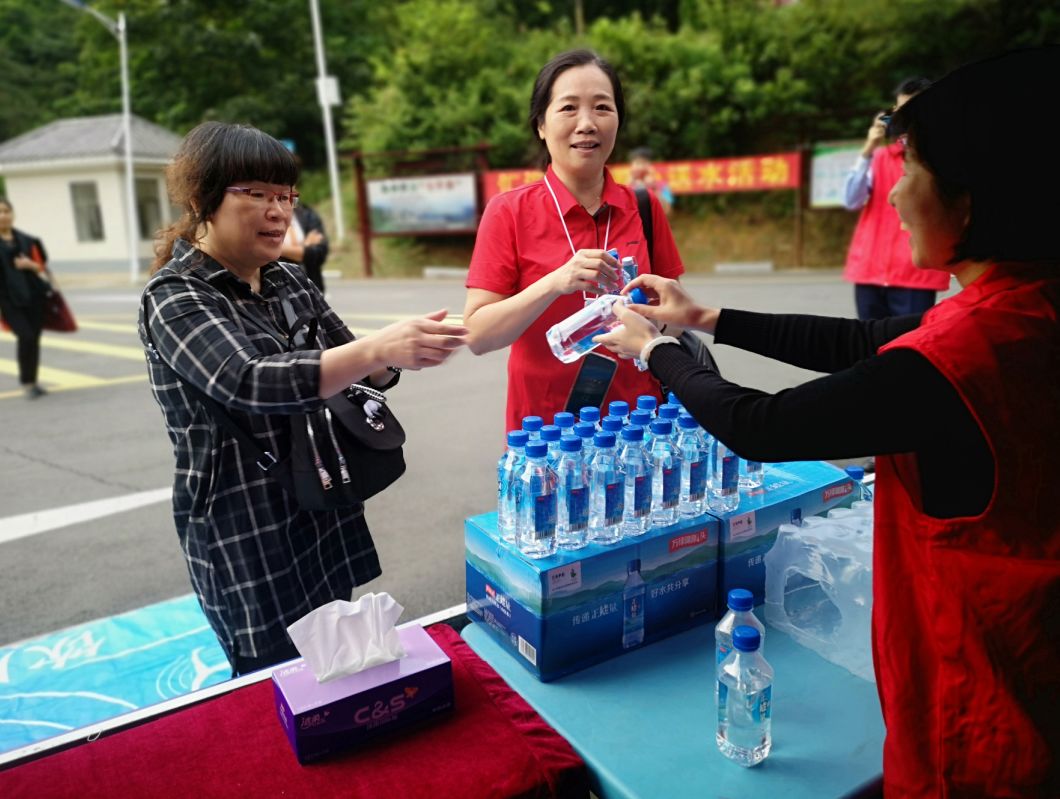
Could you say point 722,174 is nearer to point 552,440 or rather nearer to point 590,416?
point 590,416

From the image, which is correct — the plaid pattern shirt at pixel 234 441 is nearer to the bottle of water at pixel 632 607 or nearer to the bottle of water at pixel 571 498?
the bottle of water at pixel 571 498

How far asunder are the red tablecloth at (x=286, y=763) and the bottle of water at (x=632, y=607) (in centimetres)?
29

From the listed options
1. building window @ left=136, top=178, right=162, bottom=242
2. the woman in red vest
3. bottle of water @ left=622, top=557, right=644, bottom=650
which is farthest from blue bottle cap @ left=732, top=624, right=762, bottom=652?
building window @ left=136, top=178, right=162, bottom=242

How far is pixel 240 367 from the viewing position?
1.42m

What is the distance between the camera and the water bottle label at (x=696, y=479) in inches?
70.7

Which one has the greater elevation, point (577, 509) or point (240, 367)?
point (240, 367)

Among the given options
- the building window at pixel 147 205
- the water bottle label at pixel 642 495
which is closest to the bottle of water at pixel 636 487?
the water bottle label at pixel 642 495

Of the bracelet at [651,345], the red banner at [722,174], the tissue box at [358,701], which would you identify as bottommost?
the tissue box at [358,701]

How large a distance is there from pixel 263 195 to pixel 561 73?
89cm

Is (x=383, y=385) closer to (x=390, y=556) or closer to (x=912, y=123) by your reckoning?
(x=912, y=123)

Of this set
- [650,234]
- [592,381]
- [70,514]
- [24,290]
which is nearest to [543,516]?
[592,381]

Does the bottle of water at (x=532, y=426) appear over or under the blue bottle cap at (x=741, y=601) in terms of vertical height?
over

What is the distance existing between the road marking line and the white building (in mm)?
21800

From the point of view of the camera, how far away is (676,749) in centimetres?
136
